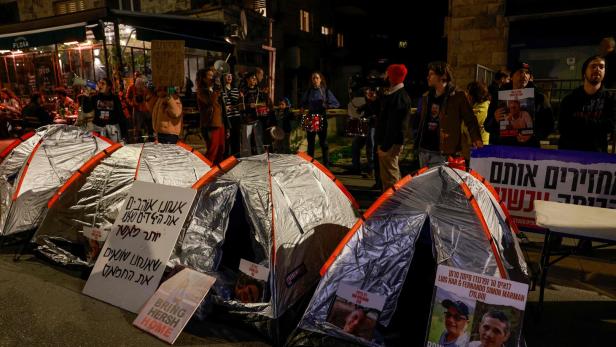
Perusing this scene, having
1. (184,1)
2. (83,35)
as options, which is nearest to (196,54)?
(184,1)

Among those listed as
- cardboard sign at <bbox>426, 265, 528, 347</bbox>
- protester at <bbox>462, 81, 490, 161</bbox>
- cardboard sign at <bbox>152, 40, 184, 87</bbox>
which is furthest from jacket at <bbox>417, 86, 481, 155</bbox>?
cardboard sign at <bbox>152, 40, 184, 87</bbox>

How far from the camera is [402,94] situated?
512 cm

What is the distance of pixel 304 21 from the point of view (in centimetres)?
2327

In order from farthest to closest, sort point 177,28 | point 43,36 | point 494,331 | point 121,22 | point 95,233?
point 177,28
point 43,36
point 121,22
point 95,233
point 494,331

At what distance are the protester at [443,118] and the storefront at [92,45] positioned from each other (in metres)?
6.28

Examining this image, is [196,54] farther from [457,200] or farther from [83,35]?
[457,200]

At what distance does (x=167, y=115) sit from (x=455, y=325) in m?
5.04

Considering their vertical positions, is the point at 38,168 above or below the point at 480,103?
below

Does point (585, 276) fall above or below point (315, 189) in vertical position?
below

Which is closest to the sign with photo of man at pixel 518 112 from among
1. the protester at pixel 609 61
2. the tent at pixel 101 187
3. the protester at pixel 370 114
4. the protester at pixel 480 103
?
the protester at pixel 609 61

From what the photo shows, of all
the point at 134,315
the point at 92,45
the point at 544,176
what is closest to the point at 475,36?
the point at 544,176

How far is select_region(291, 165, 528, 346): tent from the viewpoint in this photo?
2.83 m

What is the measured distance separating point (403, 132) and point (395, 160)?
37cm

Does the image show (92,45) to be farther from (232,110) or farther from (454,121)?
(454,121)
